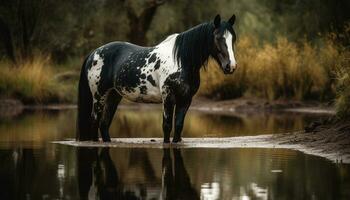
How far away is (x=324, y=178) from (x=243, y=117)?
13.2m

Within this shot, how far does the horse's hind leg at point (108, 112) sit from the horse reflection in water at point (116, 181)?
2743 mm

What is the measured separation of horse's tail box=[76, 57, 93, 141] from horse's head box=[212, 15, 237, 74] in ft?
8.73

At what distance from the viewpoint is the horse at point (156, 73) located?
13672 millimetres

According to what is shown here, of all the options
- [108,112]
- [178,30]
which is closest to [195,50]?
[108,112]

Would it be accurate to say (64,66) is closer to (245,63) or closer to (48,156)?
(245,63)

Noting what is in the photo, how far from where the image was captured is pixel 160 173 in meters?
10.1

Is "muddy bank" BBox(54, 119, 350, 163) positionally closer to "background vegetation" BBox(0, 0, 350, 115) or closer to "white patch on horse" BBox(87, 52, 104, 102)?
"background vegetation" BBox(0, 0, 350, 115)

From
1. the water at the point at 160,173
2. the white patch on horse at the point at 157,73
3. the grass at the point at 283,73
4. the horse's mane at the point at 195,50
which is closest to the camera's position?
the water at the point at 160,173

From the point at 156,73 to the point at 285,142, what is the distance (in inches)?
87.6

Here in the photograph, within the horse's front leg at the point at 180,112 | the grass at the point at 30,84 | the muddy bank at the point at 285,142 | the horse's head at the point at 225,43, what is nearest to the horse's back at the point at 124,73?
the horse's front leg at the point at 180,112

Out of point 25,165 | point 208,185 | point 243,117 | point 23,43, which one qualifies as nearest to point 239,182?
point 208,185

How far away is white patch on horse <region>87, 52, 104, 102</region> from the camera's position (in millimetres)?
14938

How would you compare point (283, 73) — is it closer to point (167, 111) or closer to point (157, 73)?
point (157, 73)

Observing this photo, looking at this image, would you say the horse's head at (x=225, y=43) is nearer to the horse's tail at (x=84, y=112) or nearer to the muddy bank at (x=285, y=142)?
the muddy bank at (x=285, y=142)
